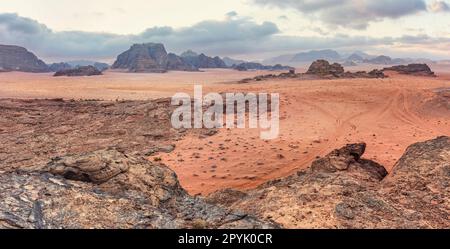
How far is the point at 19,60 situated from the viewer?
174125mm

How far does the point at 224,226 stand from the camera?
5.81 m

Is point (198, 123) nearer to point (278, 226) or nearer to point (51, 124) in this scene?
point (51, 124)

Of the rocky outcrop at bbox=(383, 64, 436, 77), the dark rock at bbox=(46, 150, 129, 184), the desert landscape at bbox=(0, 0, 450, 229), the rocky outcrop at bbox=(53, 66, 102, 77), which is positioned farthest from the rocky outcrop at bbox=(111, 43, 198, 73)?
the dark rock at bbox=(46, 150, 129, 184)

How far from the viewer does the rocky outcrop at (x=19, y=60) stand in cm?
16475

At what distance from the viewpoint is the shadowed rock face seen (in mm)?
6238

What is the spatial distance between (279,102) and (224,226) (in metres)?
22.3

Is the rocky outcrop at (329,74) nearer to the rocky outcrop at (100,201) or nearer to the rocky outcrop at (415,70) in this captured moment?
the rocky outcrop at (415,70)

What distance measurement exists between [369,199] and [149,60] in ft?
531

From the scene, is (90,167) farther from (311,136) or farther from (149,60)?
(149,60)

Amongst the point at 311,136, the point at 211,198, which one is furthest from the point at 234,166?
the point at 211,198

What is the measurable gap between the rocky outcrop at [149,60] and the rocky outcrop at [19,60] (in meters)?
36.2

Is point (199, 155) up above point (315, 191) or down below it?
below

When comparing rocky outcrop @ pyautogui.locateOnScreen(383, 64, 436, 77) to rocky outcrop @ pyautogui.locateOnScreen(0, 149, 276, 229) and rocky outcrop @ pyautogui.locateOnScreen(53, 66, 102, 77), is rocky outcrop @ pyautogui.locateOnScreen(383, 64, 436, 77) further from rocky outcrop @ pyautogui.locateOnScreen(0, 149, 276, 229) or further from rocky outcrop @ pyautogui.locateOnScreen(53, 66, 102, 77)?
rocky outcrop @ pyautogui.locateOnScreen(53, 66, 102, 77)
